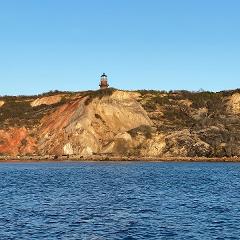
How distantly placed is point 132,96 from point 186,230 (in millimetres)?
104616

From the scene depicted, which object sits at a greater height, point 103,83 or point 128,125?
point 103,83

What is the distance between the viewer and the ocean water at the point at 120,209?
29.1 meters

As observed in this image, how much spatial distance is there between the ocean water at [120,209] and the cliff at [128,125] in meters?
50.7

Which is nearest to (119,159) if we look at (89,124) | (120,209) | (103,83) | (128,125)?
(128,125)

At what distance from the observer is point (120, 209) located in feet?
124

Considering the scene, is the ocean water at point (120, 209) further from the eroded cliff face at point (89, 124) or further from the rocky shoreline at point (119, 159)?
the eroded cliff face at point (89, 124)

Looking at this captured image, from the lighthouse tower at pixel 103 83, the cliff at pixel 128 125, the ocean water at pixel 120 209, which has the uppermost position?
the lighthouse tower at pixel 103 83

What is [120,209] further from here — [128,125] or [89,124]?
[128,125]

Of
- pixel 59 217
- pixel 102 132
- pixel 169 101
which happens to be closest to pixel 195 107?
pixel 169 101

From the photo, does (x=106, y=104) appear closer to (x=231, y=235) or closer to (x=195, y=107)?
(x=195, y=107)

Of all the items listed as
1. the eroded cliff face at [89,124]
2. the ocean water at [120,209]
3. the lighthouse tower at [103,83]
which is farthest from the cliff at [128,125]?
the ocean water at [120,209]

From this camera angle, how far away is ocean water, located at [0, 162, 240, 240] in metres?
29.1

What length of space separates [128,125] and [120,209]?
80585 mm

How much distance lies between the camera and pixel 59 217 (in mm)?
33906
